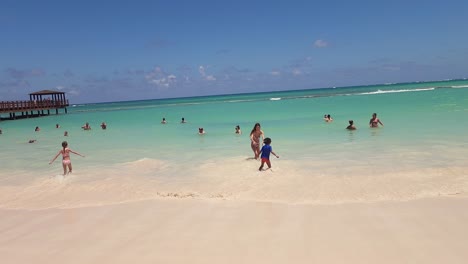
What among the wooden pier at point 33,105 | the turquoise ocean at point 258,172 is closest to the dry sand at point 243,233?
the turquoise ocean at point 258,172

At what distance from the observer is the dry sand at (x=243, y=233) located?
16.0ft

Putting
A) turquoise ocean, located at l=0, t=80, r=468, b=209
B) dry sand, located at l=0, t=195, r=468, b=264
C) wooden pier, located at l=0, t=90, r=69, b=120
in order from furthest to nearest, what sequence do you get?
wooden pier, located at l=0, t=90, r=69, b=120
turquoise ocean, located at l=0, t=80, r=468, b=209
dry sand, located at l=0, t=195, r=468, b=264

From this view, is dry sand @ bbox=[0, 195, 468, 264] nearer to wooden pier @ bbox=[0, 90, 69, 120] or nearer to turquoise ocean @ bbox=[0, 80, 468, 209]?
turquoise ocean @ bbox=[0, 80, 468, 209]

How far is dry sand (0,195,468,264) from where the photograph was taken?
4.87 m

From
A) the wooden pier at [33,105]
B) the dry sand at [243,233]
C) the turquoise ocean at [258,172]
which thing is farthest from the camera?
the wooden pier at [33,105]

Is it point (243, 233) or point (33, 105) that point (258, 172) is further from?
point (33, 105)

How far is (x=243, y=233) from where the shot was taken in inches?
221

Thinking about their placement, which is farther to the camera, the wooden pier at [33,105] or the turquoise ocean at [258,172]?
the wooden pier at [33,105]

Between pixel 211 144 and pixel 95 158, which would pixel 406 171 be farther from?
pixel 95 158

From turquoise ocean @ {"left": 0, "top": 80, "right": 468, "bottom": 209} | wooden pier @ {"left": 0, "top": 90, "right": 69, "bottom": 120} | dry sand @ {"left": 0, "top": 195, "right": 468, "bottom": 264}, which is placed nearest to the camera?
dry sand @ {"left": 0, "top": 195, "right": 468, "bottom": 264}

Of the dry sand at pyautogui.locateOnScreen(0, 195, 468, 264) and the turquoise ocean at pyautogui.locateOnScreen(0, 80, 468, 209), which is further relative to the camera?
the turquoise ocean at pyautogui.locateOnScreen(0, 80, 468, 209)

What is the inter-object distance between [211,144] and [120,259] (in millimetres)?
12142

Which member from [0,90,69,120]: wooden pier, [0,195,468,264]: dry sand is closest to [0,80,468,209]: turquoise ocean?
[0,195,468,264]: dry sand

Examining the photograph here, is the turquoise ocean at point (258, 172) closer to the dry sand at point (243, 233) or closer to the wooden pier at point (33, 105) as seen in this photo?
the dry sand at point (243, 233)
